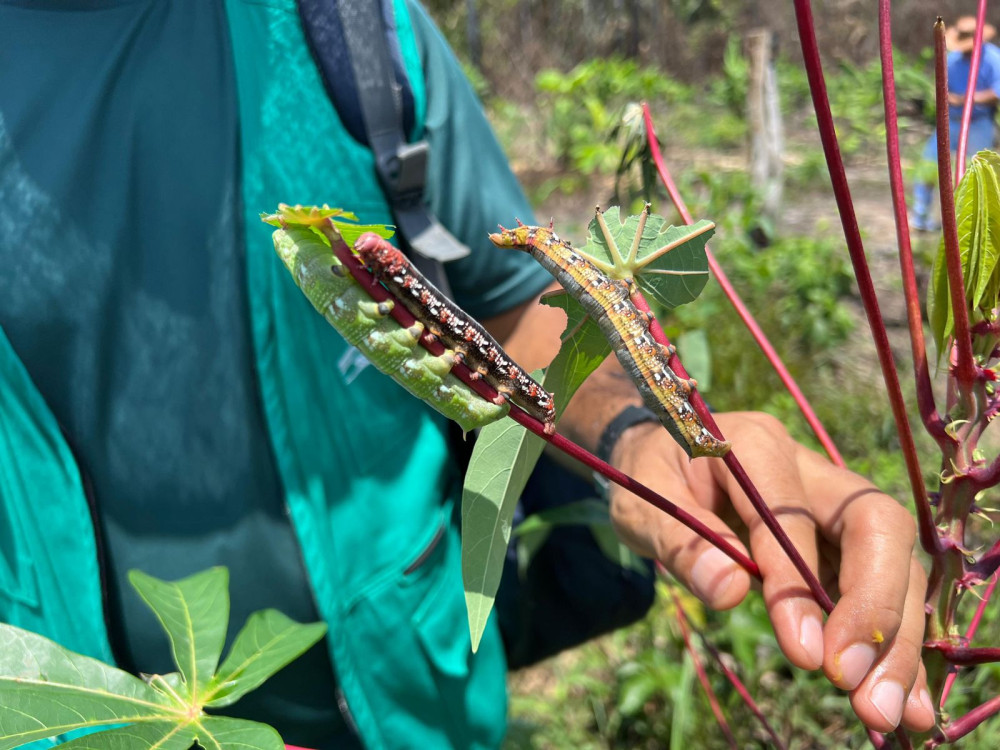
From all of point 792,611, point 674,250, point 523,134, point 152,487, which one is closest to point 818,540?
point 792,611

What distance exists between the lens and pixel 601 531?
1534 mm

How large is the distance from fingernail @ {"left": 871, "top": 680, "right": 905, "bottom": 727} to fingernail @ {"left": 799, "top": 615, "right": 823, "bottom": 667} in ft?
0.18

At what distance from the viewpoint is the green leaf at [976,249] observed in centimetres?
60

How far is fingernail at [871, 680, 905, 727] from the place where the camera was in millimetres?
649

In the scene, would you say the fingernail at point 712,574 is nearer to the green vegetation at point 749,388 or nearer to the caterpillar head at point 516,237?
the green vegetation at point 749,388

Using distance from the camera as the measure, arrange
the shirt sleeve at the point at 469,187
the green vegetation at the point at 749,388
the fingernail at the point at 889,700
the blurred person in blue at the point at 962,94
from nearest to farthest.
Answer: the fingernail at the point at 889,700 < the shirt sleeve at the point at 469,187 < the green vegetation at the point at 749,388 < the blurred person in blue at the point at 962,94

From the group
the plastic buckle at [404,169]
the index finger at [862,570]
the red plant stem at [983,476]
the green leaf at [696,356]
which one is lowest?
the green leaf at [696,356]

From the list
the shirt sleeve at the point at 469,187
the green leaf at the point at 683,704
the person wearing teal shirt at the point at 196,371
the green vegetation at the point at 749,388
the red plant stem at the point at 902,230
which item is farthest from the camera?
the green vegetation at the point at 749,388

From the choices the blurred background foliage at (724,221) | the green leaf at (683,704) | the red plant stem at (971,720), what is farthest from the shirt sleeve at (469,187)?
the green leaf at (683,704)

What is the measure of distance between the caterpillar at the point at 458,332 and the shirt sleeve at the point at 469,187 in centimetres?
80

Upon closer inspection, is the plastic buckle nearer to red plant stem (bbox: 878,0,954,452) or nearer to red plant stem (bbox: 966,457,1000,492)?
red plant stem (bbox: 878,0,954,452)

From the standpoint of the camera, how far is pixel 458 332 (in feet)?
1.76

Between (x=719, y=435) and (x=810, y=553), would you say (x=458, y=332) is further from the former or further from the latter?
(x=810, y=553)

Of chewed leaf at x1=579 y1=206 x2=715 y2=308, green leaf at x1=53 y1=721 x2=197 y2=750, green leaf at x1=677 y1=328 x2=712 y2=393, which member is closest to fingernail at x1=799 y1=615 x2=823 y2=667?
chewed leaf at x1=579 y1=206 x2=715 y2=308
